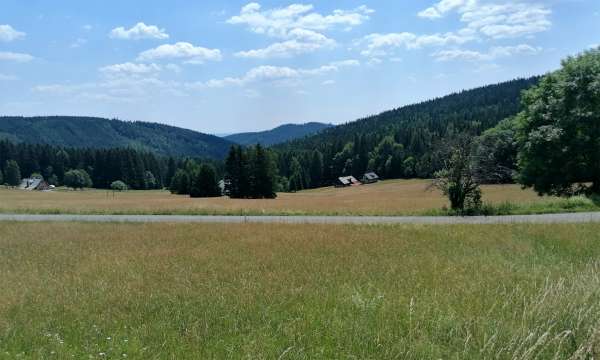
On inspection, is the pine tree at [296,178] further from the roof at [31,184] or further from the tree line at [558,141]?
the tree line at [558,141]

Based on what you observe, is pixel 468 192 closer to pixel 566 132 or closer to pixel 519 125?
pixel 566 132

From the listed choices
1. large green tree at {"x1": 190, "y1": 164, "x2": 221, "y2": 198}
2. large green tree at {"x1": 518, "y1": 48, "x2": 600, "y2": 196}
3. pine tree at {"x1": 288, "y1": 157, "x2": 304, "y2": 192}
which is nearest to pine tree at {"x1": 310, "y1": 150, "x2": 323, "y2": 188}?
pine tree at {"x1": 288, "y1": 157, "x2": 304, "y2": 192}

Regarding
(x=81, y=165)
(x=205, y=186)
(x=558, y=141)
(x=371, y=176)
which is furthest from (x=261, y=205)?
(x=81, y=165)

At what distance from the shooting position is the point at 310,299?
24.7 feet

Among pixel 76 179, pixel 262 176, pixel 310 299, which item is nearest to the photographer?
pixel 310 299

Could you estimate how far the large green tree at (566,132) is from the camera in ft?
86.1

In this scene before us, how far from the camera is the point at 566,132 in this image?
26.7 metres

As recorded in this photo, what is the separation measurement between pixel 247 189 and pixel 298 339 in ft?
239

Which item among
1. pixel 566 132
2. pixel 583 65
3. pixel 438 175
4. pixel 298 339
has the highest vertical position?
pixel 583 65

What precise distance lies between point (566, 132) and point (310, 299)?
1003 inches

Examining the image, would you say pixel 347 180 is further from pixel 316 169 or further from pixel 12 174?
pixel 12 174

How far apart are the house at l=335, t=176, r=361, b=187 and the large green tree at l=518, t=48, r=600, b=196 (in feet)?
350

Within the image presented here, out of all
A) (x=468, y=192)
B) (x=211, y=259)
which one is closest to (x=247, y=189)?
(x=468, y=192)

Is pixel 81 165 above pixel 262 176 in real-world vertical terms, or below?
above
